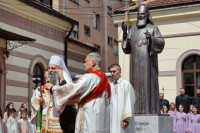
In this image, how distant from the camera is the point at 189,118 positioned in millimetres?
15414

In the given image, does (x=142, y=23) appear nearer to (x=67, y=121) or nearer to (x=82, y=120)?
(x=67, y=121)

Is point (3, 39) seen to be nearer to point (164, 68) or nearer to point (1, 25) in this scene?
point (1, 25)

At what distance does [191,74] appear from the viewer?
65.9ft

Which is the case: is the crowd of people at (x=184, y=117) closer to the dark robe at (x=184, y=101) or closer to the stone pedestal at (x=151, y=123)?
the dark robe at (x=184, y=101)

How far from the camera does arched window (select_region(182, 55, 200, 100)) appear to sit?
65.1 ft

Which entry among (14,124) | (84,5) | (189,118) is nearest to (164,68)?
(189,118)

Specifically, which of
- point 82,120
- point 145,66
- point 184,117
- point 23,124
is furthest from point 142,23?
point 23,124

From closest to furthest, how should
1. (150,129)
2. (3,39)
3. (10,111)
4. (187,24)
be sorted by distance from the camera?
(150,129)
(10,111)
(3,39)
(187,24)

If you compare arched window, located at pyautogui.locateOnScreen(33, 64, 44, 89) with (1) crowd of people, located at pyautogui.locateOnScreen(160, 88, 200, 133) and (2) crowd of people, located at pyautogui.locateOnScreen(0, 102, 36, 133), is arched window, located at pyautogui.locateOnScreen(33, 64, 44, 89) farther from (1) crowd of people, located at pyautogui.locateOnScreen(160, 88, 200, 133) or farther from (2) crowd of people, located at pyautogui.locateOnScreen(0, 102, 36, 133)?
(1) crowd of people, located at pyautogui.locateOnScreen(160, 88, 200, 133)

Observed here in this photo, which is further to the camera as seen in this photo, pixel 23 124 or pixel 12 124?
pixel 23 124

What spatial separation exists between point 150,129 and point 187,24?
1081 cm

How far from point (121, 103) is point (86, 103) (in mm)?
2984

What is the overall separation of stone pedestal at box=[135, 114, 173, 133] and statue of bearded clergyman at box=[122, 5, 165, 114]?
0.89ft

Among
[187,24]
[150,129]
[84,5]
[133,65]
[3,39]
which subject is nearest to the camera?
[150,129]
